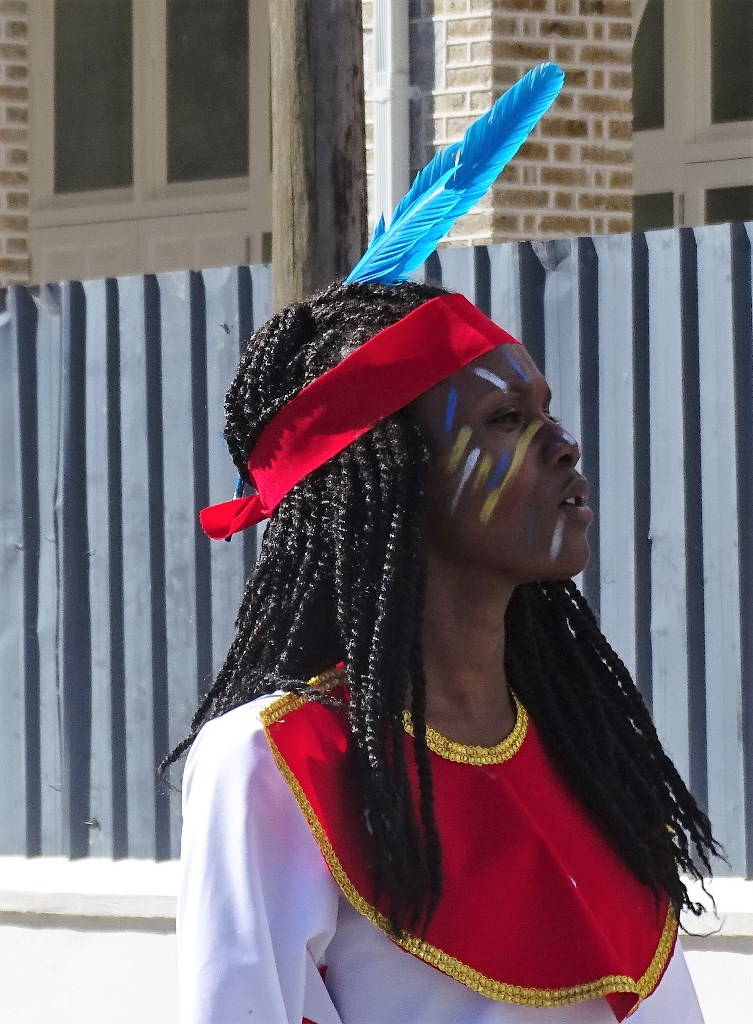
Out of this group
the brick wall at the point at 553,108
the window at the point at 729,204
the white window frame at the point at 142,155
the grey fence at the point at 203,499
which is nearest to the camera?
the grey fence at the point at 203,499

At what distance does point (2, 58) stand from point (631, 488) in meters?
4.35

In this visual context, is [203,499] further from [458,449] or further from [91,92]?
[91,92]

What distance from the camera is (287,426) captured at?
7.27 ft

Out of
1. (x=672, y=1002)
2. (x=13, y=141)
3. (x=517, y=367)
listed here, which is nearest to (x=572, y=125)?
(x=13, y=141)

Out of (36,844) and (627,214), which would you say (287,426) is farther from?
(627,214)

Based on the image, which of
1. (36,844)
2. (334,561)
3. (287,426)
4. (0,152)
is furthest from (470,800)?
(0,152)

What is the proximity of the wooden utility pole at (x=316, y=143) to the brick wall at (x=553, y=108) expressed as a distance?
2406 mm

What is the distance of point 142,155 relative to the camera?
8.75 meters

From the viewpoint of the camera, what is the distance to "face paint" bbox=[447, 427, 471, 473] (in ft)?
6.98

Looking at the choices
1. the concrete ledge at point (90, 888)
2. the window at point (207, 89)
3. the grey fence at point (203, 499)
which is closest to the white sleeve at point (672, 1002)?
the grey fence at point (203, 499)

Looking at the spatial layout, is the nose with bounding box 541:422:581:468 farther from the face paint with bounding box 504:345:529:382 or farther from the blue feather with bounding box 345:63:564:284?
the blue feather with bounding box 345:63:564:284

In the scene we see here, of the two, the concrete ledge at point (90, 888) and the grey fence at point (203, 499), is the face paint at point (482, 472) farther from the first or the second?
the concrete ledge at point (90, 888)

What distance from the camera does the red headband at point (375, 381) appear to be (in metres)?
2.16

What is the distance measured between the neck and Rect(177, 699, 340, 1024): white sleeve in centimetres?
31
